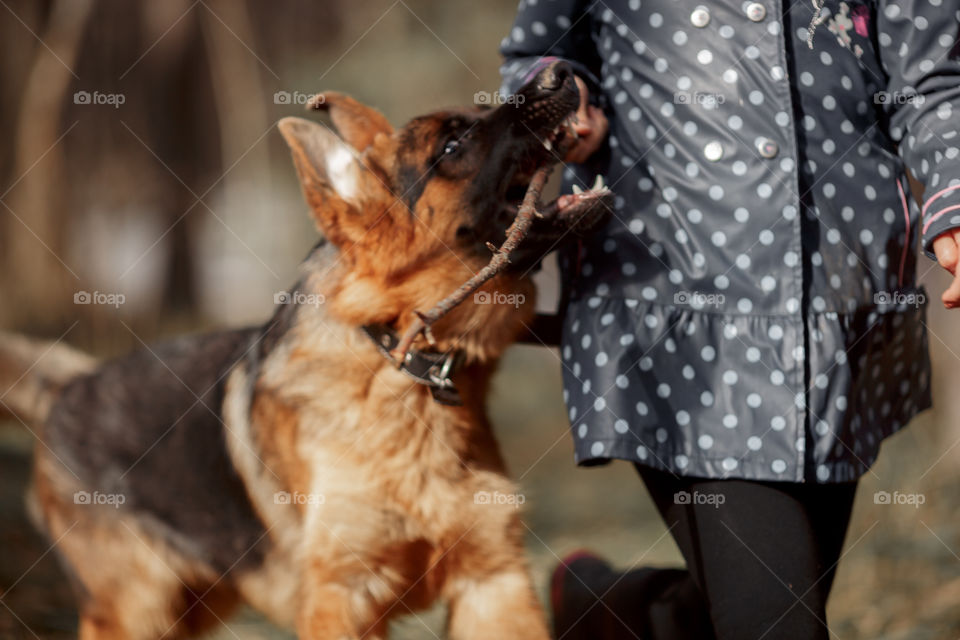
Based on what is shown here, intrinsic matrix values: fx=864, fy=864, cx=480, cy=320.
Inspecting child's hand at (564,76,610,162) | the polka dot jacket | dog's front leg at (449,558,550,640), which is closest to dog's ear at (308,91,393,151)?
child's hand at (564,76,610,162)

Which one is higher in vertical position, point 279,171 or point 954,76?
point 954,76

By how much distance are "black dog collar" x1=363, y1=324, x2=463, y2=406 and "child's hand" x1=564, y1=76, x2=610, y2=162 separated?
2.49ft

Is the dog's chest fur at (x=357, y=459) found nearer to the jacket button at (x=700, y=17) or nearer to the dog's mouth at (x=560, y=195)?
the dog's mouth at (x=560, y=195)

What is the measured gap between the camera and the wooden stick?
85.1 inches

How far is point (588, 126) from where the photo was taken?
2010 millimetres

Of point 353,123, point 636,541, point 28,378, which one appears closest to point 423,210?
point 353,123

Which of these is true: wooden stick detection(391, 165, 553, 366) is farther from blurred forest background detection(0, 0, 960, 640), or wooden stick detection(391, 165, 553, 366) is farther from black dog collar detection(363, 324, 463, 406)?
blurred forest background detection(0, 0, 960, 640)

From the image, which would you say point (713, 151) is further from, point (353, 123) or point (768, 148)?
point (353, 123)

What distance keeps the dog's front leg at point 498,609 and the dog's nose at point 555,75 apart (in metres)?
1.39

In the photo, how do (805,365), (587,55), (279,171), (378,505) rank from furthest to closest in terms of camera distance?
1. (279,171)
2. (378,505)
3. (587,55)
4. (805,365)

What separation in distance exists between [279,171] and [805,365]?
756cm

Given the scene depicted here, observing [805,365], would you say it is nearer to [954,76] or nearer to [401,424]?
[954,76]

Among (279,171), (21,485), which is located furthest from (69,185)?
(21,485)

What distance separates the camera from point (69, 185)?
290 inches
